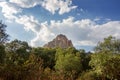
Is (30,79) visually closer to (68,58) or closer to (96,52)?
(96,52)

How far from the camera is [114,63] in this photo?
42.3 m

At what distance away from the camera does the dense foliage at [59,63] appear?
10.4 meters

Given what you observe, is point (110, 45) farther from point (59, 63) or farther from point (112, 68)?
point (59, 63)

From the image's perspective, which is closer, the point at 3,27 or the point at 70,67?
the point at 3,27

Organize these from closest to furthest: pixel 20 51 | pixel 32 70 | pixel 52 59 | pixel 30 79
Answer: pixel 30 79, pixel 32 70, pixel 20 51, pixel 52 59

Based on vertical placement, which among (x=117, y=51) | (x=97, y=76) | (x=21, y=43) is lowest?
(x=97, y=76)

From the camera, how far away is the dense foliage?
34.0 ft

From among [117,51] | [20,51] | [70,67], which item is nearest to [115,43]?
[117,51]

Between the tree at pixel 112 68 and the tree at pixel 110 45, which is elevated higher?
the tree at pixel 110 45

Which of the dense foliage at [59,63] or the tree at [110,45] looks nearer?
the dense foliage at [59,63]

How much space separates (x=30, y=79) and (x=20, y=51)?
5309cm

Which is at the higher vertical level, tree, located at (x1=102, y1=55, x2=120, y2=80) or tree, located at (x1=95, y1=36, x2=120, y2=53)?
tree, located at (x1=95, y1=36, x2=120, y2=53)

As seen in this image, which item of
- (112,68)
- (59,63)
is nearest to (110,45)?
(112,68)

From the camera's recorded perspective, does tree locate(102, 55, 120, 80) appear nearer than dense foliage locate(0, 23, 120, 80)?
No
